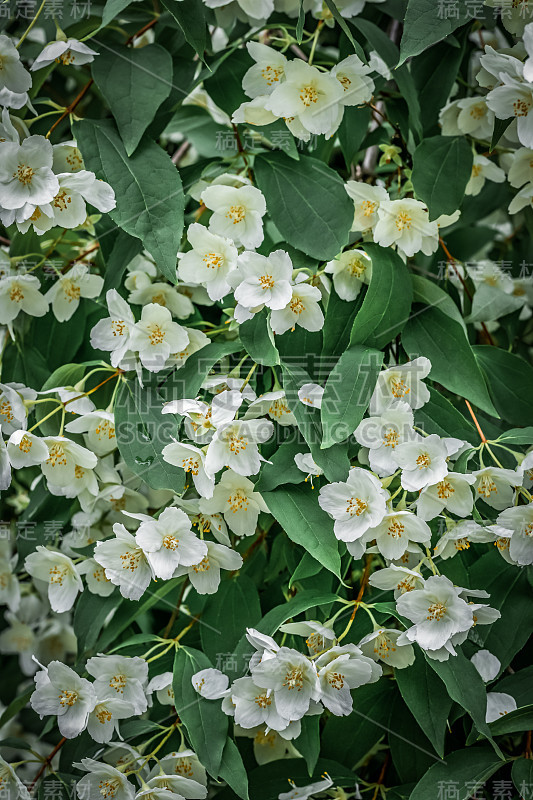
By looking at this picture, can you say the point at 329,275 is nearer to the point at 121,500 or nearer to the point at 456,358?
the point at 456,358

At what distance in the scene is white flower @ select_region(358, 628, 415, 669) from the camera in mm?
1028

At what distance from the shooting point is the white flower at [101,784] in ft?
3.44

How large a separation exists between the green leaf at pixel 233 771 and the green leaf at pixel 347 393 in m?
0.43

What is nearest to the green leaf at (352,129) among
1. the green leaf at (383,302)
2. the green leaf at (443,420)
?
the green leaf at (383,302)

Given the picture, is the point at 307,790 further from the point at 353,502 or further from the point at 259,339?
the point at 259,339

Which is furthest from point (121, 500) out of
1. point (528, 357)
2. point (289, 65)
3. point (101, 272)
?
point (528, 357)

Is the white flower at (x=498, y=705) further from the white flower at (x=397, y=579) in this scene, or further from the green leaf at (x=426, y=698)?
the white flower at (x=397, y=579)

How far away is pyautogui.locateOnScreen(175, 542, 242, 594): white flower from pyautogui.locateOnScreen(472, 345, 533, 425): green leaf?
49 centimetres

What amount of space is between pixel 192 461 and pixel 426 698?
439 mm

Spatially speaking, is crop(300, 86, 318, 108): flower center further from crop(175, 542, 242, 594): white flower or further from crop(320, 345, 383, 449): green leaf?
crop(175, 542, 242, 594): white flower

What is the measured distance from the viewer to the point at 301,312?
3.50ft

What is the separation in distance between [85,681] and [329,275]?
0.68m

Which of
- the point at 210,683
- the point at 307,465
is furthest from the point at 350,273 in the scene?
the point at 210,683

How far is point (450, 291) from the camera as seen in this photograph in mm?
1355
